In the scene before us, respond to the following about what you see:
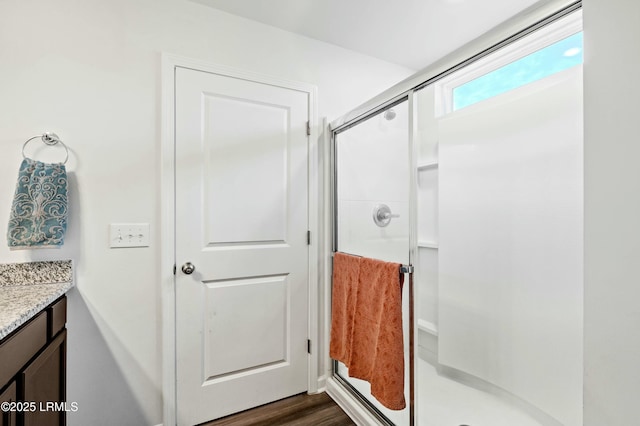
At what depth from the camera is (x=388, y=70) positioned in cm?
232

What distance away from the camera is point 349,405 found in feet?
5.74

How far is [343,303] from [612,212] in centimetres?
144

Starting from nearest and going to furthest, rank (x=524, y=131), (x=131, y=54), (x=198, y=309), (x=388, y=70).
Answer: (x=524, y=131)
(x=131, y=54)
(x=198, y=309)
(x=388, y=70)

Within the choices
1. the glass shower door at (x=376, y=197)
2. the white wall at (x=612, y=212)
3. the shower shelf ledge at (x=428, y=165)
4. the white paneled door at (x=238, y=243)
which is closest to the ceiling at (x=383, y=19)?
the white paneled door at (x=238, y=243)

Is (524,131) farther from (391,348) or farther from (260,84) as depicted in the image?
(260,84)

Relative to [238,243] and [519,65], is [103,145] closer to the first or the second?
[238,243]

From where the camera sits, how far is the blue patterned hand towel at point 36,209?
1280 millimetres

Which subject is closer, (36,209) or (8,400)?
(8,400)

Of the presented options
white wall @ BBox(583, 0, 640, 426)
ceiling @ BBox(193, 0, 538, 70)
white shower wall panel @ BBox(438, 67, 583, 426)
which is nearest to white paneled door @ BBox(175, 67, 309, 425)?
ceiling @ BBox(193, 0, 538, 70)

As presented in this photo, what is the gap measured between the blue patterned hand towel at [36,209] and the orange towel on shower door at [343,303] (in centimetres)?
142

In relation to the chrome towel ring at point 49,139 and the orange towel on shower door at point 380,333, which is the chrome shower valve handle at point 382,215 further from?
the chrome towel ring at point 49,139

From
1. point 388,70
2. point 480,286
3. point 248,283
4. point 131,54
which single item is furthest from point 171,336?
point 388,70

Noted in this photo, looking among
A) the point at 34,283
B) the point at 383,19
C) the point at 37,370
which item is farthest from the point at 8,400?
the point at 383,19

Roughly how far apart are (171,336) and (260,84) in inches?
61.0
